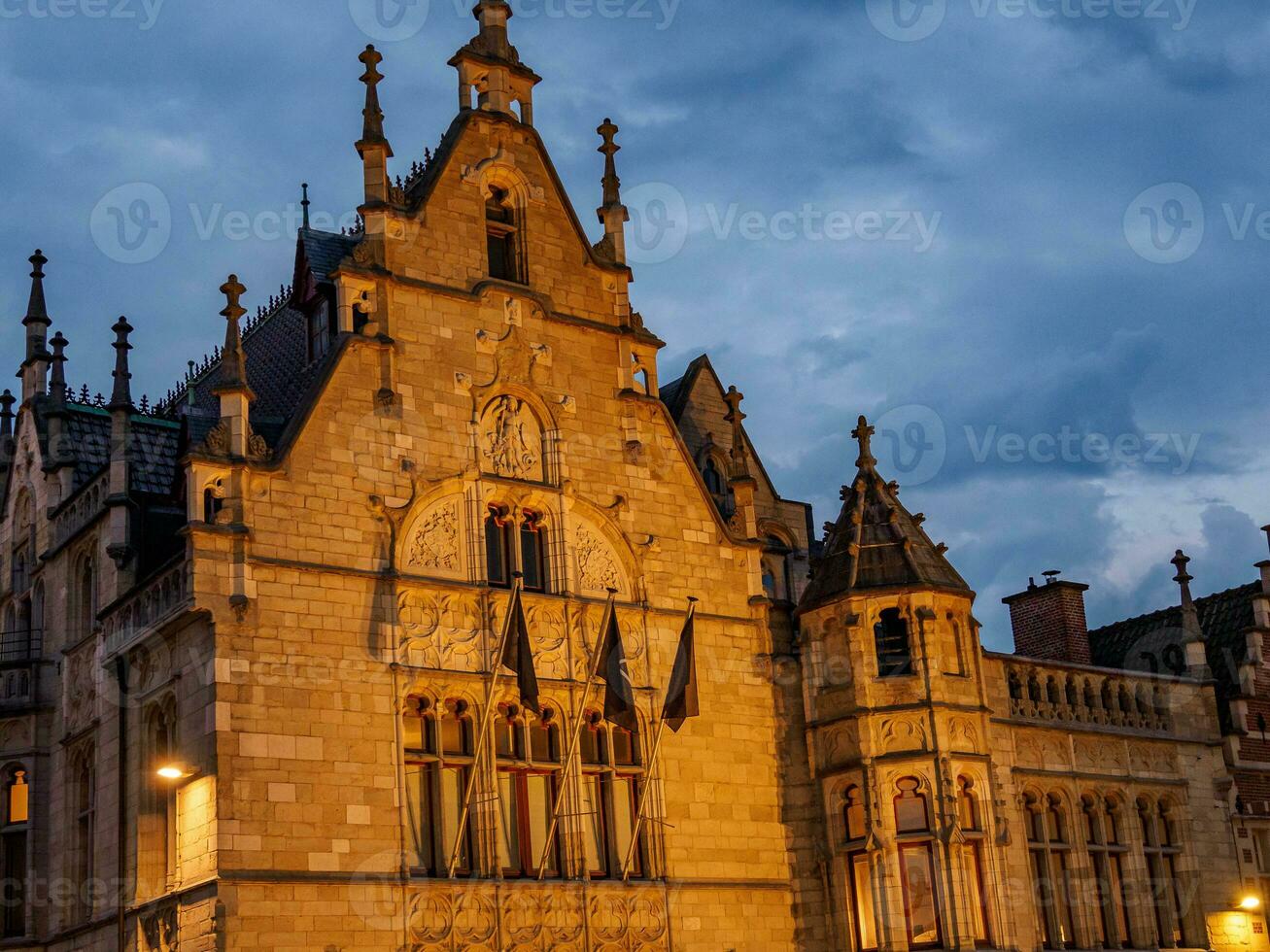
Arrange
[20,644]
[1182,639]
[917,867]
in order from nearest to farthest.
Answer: [917,867] < [20,644] < [1182,639]

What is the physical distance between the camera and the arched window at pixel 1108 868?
118 feet

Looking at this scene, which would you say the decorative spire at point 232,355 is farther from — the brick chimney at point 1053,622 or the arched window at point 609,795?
the brick chimney at point 1053,622

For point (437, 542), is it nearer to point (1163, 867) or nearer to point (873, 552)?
point (873, 552)

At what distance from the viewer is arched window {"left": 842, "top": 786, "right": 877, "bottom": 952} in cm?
3316

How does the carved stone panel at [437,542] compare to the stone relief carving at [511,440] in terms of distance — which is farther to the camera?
the stone relief carving at [511,440]

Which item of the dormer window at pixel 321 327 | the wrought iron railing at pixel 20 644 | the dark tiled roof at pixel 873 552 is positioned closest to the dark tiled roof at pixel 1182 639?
the dark tiled roof at pixel 873 552

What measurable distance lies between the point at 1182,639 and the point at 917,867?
1176cm

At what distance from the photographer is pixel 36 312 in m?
38.0

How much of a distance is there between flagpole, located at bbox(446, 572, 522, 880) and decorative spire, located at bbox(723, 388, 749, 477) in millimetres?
7106

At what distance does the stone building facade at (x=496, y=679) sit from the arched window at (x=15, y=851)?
8cm

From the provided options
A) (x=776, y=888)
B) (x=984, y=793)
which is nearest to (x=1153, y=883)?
(x=984, y=793)

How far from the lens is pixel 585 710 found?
32531 millimetres

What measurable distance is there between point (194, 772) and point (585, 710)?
745 centimetres

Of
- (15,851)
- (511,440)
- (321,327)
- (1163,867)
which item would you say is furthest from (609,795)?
(1163,867)
